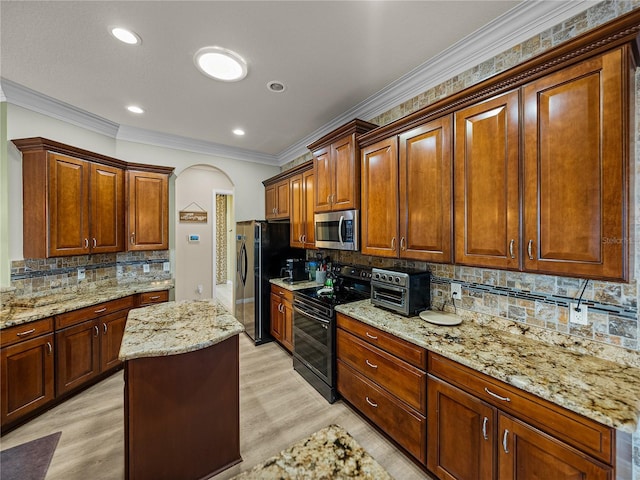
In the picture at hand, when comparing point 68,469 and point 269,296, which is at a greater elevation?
point 269,296

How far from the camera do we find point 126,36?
1.92 meters

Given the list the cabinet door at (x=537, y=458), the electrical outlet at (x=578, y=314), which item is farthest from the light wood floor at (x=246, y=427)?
the electrical outlet at (x=578, y=314)

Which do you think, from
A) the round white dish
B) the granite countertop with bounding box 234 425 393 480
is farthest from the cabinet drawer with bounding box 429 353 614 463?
the granite countertop with bounding box 234 425 393 480

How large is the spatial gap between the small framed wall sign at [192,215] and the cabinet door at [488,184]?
4.98 m

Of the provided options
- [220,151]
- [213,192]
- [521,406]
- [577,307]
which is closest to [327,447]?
[521,406]

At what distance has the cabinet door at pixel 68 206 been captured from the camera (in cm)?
265

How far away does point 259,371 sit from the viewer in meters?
3.10

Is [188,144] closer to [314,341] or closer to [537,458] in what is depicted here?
[314,341]

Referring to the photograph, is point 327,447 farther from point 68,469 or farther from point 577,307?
point 68,469

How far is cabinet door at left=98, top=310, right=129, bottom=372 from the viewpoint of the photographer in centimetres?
283

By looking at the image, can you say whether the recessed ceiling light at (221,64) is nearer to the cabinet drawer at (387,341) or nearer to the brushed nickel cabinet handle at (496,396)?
the cabinet drawer at (387,341)

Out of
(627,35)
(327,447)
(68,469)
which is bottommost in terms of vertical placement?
(68,469)

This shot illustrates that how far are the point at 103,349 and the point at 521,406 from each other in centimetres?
368

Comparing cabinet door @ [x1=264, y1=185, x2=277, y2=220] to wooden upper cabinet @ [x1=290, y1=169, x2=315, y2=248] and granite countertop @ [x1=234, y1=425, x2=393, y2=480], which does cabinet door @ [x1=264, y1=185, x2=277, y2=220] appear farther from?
granite countertop @ [x1=234, y1=425, x2=393, y2=480]
